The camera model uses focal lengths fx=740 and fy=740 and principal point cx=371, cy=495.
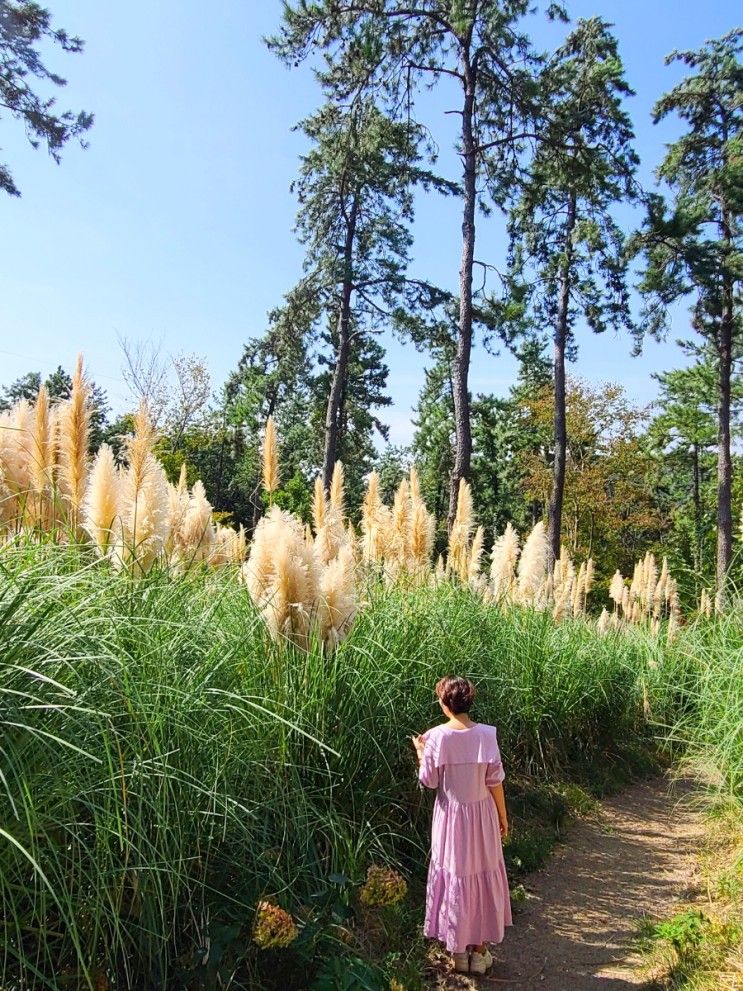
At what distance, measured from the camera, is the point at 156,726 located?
263 cm

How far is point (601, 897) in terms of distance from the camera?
4.71m

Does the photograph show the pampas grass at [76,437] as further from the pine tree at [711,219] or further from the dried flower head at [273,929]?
the pine tree at [711,219]

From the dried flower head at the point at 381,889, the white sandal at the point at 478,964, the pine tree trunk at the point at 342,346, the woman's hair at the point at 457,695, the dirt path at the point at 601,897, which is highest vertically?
the pine tree trunk at the point at 342,346

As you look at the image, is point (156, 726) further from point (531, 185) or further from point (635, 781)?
point (531, 185)

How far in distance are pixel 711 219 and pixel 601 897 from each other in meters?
20.5

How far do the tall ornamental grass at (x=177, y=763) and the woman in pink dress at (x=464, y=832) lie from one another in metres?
0.34

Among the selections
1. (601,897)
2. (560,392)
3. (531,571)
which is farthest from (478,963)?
(560,392)

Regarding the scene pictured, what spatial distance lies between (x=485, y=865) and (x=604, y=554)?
28.0m

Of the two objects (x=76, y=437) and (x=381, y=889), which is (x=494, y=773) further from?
(x=76, y=437)

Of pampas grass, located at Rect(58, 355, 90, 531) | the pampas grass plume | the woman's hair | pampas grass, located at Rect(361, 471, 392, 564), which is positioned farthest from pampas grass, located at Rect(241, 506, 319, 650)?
the pampas grass plume

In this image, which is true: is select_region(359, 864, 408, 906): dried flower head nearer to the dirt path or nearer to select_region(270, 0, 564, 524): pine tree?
the dirt path

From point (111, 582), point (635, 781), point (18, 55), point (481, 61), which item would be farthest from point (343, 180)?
point (111, 582)

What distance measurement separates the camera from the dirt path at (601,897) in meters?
3.72

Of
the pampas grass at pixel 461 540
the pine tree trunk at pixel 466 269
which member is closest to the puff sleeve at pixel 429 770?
the pampas grass at pixel 461 540
